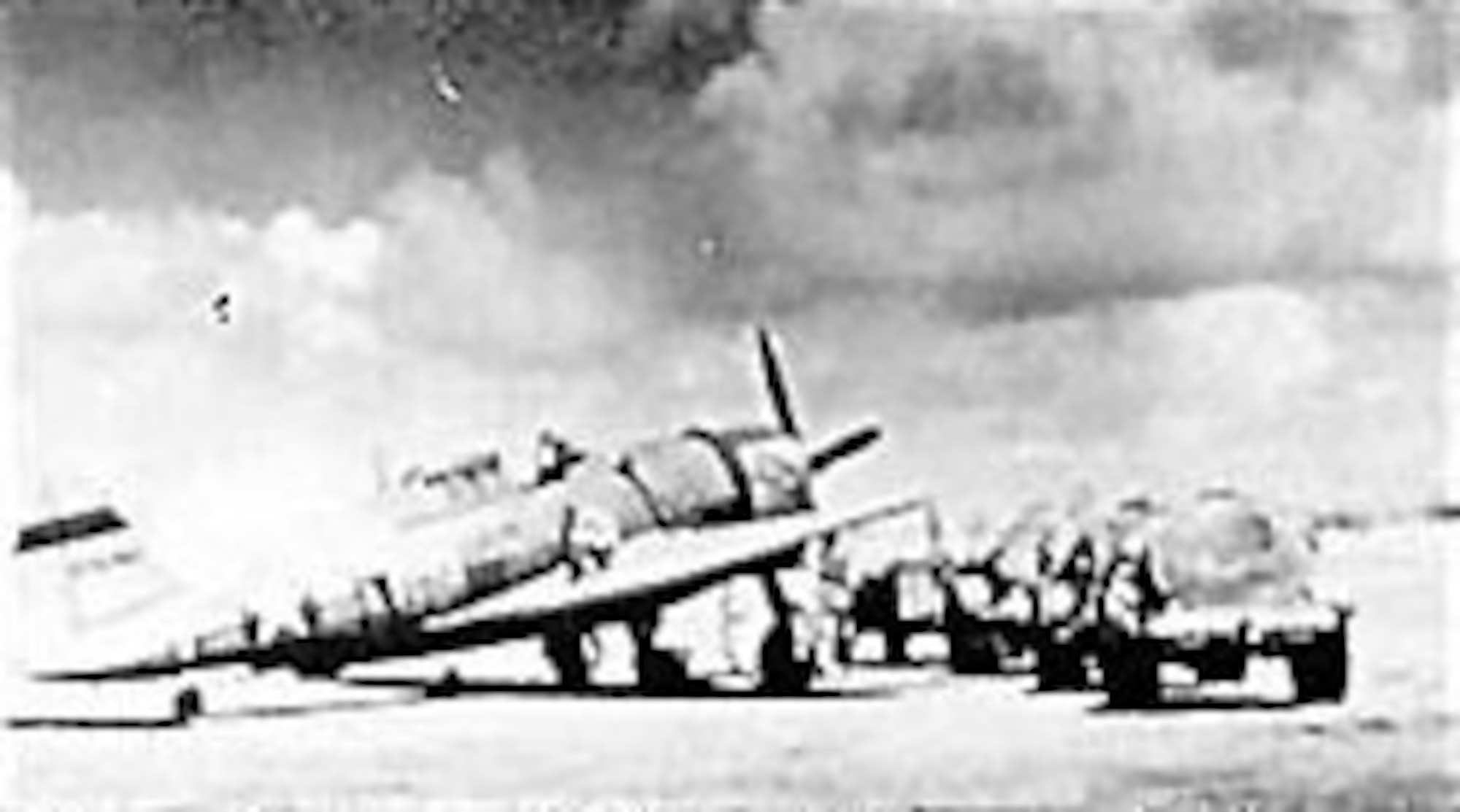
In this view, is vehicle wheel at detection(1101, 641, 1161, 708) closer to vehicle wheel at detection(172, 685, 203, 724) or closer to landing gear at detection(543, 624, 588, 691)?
landing gear at detection(543, 624, 588, 691)

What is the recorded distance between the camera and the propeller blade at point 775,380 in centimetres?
466

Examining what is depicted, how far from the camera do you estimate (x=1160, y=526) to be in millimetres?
4852

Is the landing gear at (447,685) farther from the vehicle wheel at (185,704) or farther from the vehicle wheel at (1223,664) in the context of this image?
the vehicle wheel at (1223,664)

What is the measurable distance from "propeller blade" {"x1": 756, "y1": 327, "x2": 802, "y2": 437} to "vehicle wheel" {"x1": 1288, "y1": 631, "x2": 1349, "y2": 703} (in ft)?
2.79

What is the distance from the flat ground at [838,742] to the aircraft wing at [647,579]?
0.06 metres

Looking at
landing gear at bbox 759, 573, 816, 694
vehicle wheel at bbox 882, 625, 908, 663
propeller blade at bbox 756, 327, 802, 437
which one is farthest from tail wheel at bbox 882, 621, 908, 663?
propeller blade at bbox 756, 327, 802, 437

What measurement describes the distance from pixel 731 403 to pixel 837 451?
0.55ft

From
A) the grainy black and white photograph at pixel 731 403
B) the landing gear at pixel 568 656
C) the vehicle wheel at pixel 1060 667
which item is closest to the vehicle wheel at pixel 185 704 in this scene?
the grainy black and white photograph at pixel 731 403

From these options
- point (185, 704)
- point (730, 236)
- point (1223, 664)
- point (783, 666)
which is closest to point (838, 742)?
point (783, 666)

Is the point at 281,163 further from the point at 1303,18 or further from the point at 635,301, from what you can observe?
the point at 1303,18

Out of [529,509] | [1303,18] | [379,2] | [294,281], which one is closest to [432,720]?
[529,509]

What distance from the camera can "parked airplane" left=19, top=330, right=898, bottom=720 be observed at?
4551 mm

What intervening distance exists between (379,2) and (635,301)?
1.81 feet

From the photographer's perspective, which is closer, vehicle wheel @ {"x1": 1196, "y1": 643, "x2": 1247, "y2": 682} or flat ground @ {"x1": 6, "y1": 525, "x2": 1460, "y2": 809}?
flat ground @ {"x1": 6, "y1": 525, "x2": 1460, "y2": 809}
